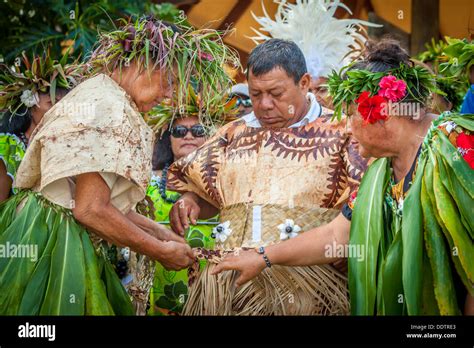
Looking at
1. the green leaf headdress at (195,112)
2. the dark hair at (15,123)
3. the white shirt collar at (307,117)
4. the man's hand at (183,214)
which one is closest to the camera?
the white shirt collar at (307,117)

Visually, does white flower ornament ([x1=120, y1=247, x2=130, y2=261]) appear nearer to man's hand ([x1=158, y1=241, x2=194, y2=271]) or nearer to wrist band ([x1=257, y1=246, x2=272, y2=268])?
man's hand ([x1=158, y1=241, x2=194, y2=271])

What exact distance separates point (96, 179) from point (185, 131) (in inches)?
70.9

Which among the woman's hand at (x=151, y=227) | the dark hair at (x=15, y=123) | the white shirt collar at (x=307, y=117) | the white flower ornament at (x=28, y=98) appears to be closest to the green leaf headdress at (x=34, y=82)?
the white flower ornament at (x=28, y=98)

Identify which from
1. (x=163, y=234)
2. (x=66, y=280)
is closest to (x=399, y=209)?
(x=163, y=234)

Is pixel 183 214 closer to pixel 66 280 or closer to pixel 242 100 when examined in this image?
pixel 66 280

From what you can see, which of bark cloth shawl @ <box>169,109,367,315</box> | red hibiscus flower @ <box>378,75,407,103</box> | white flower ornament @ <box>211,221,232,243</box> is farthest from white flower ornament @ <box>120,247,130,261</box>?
red hibiscus flower @ <box>378,75,407,103</box>

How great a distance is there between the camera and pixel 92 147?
4.02 m

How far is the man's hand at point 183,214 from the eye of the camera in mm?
4898

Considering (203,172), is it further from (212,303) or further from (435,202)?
(435,202)

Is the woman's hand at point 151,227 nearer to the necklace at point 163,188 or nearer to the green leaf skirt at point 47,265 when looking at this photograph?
the green leaf skirt at point 47,265

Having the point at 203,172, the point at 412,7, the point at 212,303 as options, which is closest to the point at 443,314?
the point at 212,303

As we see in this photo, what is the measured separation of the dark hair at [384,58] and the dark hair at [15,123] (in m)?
2.02

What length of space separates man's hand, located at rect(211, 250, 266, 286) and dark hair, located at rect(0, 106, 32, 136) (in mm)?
1566

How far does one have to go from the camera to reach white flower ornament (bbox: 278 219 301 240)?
14.9 ft
